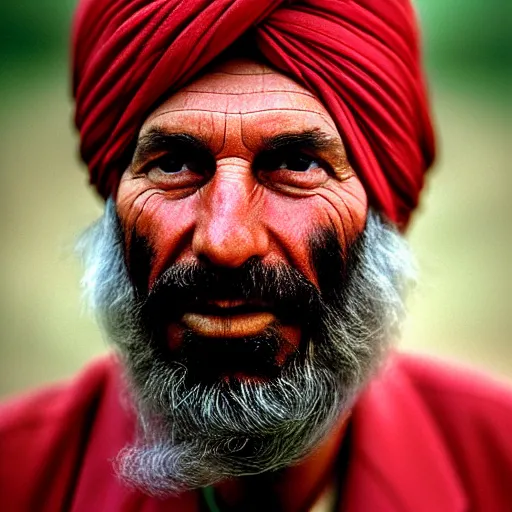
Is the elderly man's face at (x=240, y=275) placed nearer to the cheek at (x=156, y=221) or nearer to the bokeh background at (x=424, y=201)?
the cheek at (x=156, y=221)

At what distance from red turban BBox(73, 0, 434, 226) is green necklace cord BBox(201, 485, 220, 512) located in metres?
0.82

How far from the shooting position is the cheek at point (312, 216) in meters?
1.77

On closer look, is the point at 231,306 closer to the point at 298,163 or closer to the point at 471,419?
the point at 298,163

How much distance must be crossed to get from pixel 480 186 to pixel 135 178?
18.7 feet

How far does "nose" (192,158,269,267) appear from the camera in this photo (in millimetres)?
1680

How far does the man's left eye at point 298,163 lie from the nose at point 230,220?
8 cm

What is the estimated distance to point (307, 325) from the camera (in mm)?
1825

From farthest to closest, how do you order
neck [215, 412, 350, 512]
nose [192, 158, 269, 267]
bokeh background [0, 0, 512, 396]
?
bokeh background [0, 0, 512, 396] → neck [215, 412, 350, 512] → nose [192, 158, 269, 267]

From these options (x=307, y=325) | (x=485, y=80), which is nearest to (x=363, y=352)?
(x=307, y=325)

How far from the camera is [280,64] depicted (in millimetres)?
1780

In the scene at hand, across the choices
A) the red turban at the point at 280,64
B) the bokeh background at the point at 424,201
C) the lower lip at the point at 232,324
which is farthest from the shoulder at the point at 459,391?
the bokeh background at the point at 424,201

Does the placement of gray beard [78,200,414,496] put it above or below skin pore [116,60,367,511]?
below

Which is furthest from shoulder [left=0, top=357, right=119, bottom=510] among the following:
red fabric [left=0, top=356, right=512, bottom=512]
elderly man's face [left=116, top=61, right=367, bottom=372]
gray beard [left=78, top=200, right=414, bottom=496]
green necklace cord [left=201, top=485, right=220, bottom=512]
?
elderly man's face [left=116, top=61, right=367, bottom=372]

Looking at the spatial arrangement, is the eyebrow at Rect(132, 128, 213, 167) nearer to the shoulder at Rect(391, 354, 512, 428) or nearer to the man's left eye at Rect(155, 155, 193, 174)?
the man's left eye at Rect(155, 155, 193, 174)
